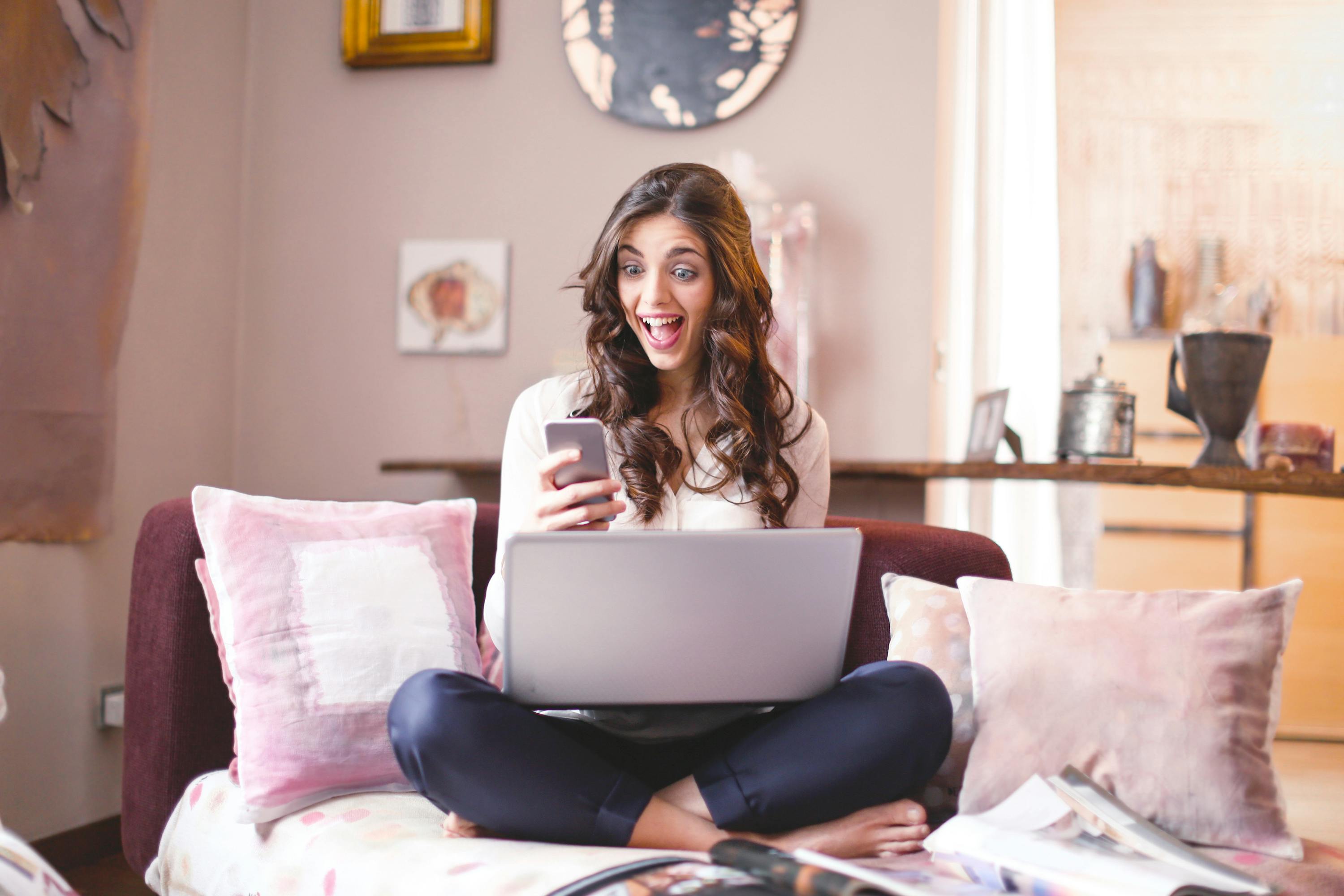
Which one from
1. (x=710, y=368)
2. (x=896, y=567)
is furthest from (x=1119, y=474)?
(x=710, y=368)

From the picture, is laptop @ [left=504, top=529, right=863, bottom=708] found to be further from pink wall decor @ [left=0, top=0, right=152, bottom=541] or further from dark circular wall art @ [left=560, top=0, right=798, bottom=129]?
dark circular wall art @ [left=560, top=0, right=798, bottom=129]

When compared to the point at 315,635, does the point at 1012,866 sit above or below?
below

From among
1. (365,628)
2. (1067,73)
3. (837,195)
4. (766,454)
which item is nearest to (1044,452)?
(837,195)

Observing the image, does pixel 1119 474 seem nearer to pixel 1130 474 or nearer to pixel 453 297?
pixel 1130 474

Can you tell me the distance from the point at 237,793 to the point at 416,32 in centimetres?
184

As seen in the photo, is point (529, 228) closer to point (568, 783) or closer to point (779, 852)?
point (568, 783)

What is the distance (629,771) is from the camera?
1299 mm

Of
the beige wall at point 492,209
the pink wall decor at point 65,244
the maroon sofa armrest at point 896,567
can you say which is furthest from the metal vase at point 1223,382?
the pink wall decor at point 65,244

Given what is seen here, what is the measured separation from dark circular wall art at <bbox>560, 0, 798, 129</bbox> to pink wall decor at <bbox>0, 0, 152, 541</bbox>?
37.3 inches

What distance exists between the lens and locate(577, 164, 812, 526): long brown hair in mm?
1537

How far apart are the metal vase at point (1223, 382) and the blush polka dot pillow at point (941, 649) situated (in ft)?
2.99

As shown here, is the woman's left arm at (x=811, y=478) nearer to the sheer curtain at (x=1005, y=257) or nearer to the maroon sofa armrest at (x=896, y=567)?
the maroon sofa armrest at (x=896, y=567)

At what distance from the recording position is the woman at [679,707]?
1.17 metres

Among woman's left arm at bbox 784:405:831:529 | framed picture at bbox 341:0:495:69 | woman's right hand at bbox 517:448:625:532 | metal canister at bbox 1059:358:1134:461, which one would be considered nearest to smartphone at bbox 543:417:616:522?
woman's right hand at bbox 517:448:625:532
